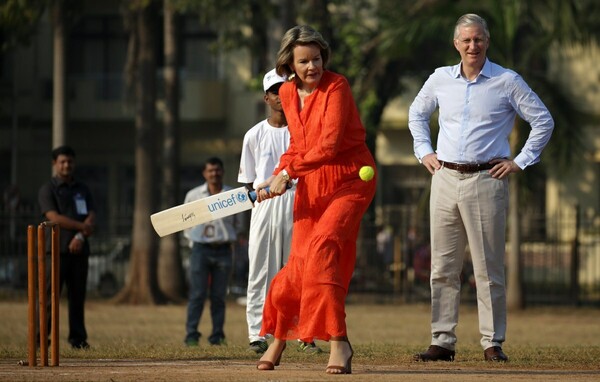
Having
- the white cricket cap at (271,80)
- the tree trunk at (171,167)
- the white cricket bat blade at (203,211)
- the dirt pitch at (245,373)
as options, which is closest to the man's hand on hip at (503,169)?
the dirt pitch at (245,373)

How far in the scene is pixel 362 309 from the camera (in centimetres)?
2627

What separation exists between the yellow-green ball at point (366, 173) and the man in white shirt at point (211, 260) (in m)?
5.68

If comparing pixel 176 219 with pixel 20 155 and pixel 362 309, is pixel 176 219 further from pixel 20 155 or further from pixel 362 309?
pixel 20 155

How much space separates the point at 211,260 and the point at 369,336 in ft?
16.1

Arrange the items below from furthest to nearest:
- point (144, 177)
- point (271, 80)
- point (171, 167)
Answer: point (171, 167) → point (144, 177) → point (271, 80)

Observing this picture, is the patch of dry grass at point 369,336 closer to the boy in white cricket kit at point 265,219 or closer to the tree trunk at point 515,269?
the tree trunk at point 515,269

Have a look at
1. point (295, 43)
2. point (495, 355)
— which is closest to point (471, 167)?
point (495, 355)

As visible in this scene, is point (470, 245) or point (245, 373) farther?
point (470, 245)

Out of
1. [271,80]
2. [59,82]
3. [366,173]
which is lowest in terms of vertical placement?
[366,173]

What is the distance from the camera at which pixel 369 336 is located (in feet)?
61.4

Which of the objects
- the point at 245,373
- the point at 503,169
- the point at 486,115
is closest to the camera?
the point at 245,373

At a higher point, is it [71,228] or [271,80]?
[271,80]

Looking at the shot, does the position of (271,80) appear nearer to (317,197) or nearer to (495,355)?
(317,197)

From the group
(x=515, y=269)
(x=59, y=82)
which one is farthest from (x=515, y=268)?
(x=59, y=82)
